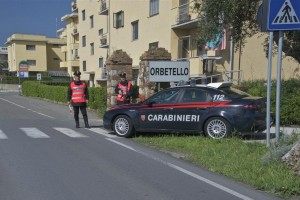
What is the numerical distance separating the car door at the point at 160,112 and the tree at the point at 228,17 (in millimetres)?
2478

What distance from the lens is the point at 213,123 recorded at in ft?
34.5

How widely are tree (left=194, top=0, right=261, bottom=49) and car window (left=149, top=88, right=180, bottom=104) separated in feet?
8.04

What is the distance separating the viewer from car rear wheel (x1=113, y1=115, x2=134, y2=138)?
11.5m

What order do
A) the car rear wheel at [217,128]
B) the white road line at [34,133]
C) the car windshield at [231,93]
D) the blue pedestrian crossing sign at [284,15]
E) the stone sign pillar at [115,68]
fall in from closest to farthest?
1. the blue pedestrian crossing sign at [284,15]
2. the car rear wheel at [217,128]
3. the car windshield at [231,93]
4. the white road line at [34,133]
5. the stone sign pillar at [115,68]

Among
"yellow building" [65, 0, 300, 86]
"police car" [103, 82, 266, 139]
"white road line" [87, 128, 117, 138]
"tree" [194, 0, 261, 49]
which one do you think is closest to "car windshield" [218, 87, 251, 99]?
"police car" [103, 82, 266, 139]

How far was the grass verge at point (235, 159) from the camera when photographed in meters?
6.19

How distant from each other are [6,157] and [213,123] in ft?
16.5

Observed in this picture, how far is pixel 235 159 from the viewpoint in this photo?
788 cm

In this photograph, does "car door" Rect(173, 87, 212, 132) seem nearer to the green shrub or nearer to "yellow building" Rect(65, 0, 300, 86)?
the green shrub

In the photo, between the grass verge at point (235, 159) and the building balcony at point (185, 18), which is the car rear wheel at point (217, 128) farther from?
the building balcony at point (185, 18)

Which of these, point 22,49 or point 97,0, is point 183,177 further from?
point 22,49

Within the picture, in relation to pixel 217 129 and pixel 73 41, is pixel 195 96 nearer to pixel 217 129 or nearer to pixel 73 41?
pixel 217 129

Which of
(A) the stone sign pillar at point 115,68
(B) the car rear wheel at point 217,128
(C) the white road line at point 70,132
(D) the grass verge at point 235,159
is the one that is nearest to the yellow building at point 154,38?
(A) the stone sign pillar at point 115,68

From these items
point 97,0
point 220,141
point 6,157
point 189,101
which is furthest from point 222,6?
point 97,0
